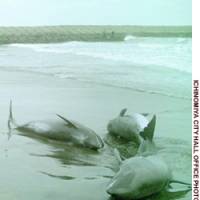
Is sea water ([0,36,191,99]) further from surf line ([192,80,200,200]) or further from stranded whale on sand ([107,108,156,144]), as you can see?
surf line ([192,80,200,200])

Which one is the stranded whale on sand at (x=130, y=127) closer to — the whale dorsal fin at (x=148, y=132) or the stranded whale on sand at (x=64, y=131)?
the whale dorsal fin at (x=148, y=132)

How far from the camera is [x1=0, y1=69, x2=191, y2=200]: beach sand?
1680 mm

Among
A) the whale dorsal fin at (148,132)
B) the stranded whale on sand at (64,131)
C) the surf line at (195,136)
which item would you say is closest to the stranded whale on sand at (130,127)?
the whale dorsal fin at (148,132)

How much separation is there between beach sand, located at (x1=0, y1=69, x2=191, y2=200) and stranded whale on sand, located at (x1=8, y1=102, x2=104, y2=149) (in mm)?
86

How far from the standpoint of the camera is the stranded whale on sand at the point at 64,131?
212 cm

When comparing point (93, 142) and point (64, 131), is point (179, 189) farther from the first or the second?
point (64, 131)

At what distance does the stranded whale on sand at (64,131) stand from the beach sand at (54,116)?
Result: 9 centimetres

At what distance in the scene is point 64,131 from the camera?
7.27 ft

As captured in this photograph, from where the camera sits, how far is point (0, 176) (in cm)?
178

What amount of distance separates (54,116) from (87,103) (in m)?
0.24

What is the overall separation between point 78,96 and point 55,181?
1.21m

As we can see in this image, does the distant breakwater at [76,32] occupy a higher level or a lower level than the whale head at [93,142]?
higher

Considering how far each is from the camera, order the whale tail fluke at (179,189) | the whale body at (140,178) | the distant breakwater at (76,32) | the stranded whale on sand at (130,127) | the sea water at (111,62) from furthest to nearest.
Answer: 1. the sea water at (111,62)
2. the distant breakwater at (76,32)
3. the stranded whale on sand at (130,127)
4. the whale tail fluke at (179,189)
5. the whale body at (140,178)

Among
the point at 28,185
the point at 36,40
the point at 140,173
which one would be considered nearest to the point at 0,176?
the point at 28,185
